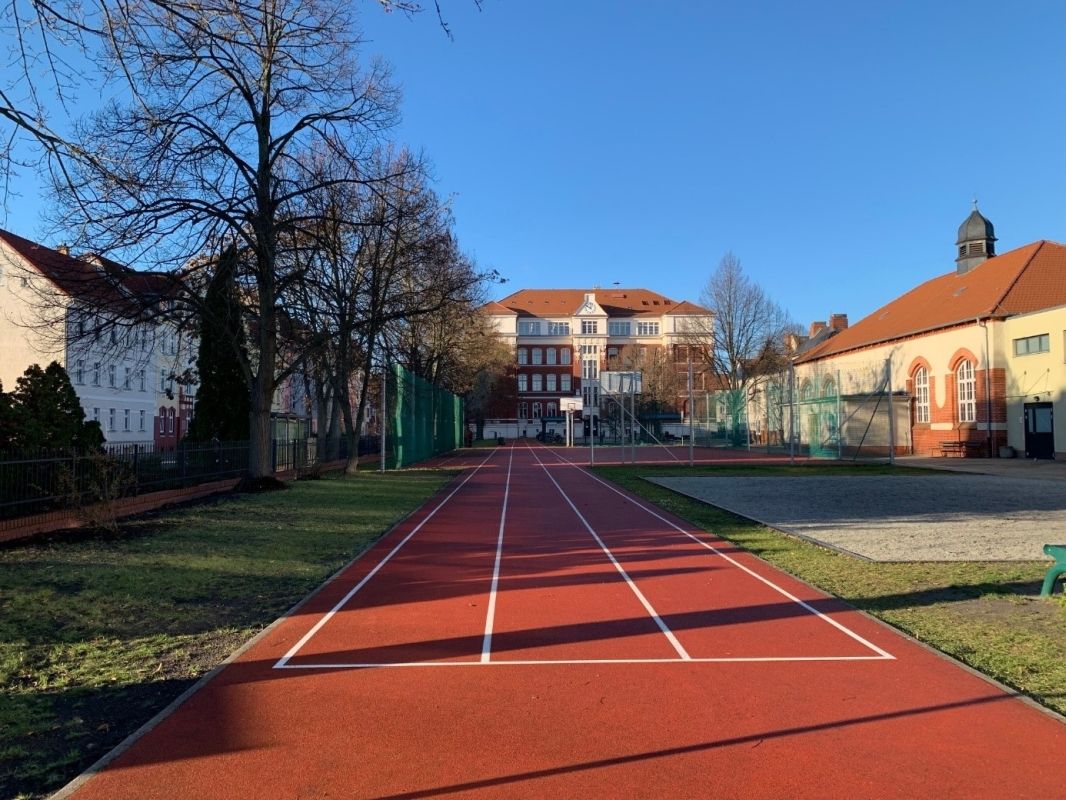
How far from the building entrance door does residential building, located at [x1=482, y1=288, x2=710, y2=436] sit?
195 ft

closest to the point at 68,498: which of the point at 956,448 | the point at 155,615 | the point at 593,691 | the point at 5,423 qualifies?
the point at 5,423

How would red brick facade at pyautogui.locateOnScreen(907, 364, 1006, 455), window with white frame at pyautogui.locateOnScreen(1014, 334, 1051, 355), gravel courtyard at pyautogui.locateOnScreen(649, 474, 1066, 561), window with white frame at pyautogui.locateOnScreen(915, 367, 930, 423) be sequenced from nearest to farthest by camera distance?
1. gravel courtyard at pyautogui.locateOnScreen(649, 474, 1066, 561)
2. window with white frame at pyautogui.locateOnScreen(1014, 334, 1051, 355)
3. red brick facade at pyautogui.locateOnScreen(907, 364, 1006, 455)
4. window with white frame at pyautogui.locateOnScreen(915, 367, 930, 423)

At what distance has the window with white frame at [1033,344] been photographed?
34125mm

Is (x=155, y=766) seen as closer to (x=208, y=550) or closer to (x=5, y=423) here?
(x=208, y=550)

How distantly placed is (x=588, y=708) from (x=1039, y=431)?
3680 centimetres

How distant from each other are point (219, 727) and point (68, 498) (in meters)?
9.28

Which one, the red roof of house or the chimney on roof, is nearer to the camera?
the red roof of house

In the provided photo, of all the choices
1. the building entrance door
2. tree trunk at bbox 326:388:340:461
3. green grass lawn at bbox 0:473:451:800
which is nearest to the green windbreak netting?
tree trunk at bbox 326:388:340:461

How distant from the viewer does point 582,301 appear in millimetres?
101188

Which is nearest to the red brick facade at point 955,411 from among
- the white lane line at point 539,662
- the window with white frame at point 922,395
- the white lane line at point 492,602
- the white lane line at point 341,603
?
the window with white frame at point 922,395

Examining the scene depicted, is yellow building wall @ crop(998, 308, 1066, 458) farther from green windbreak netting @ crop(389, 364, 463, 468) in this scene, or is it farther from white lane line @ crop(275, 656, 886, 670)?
white lane line @ crop(275, 656, 886, 670)

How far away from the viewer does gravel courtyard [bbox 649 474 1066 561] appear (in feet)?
41.1

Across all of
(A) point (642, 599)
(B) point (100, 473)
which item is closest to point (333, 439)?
(B) point (100, 473)

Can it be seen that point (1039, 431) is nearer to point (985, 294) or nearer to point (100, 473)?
point (985, 294)
